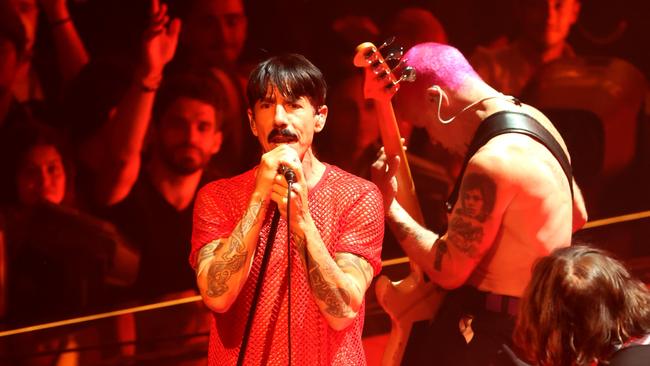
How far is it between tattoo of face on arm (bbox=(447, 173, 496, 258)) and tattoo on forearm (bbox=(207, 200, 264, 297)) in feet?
3.36

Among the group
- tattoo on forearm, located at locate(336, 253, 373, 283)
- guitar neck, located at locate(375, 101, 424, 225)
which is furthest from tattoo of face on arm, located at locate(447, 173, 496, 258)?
tattoo on forearm, located at locate(336, 253, 373, 283)

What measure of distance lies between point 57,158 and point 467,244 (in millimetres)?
2050

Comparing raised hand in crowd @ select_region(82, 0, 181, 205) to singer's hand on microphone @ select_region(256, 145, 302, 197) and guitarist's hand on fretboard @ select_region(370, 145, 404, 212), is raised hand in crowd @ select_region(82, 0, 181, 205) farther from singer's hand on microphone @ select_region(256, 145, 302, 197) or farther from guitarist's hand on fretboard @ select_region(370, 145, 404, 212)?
singer's hand on microphone @ select_region(256, 145, 302, 197)

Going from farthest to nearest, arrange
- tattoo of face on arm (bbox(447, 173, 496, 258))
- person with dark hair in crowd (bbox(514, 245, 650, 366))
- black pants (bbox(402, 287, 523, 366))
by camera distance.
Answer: black pants (bbox(402, 287, 523, 366)) → tattoo of face on arm (bbox(447, 173, 496, 258)) → person with dark hair in crowd (bbox(514, 245, 650, 366))

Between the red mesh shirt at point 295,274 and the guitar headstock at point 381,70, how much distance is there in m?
0.76

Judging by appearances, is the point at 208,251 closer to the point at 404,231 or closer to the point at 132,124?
the point at 404,231

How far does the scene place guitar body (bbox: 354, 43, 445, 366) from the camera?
3.25 meters

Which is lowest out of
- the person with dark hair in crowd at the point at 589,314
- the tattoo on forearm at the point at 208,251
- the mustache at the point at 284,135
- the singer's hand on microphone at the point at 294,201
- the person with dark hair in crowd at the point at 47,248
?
the person with dark hair in crowd at the point at 47,248

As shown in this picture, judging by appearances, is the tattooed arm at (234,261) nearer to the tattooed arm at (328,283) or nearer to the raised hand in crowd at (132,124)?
the tattooed arm at (328,283)

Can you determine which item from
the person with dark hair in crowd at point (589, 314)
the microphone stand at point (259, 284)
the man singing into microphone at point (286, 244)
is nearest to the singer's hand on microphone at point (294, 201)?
the man singing into microphone at point (286, 244)

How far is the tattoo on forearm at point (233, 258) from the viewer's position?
2.25m

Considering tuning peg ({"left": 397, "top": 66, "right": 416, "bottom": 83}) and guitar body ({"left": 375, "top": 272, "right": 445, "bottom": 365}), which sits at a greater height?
tuning peg ({"left": 397, "top": 66, "right": 416, "bottom": 83})

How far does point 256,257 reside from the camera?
2385mm

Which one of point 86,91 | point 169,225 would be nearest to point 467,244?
point 169,225
